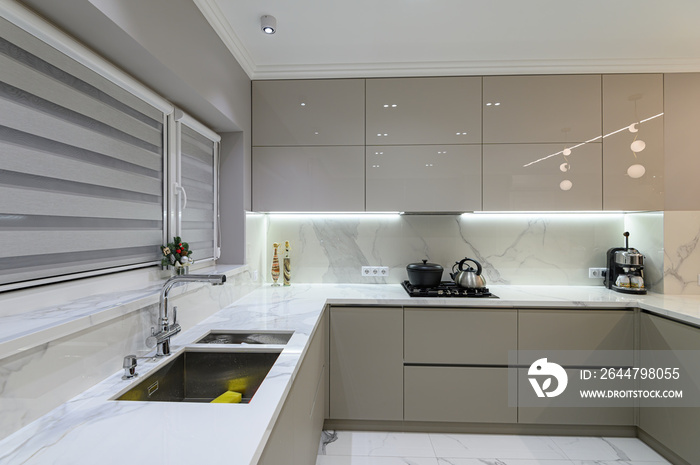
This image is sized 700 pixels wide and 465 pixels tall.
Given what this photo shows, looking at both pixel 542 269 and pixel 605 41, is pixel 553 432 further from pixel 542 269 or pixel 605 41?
pixel 605 41

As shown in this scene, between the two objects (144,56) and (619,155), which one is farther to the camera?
(619,155)

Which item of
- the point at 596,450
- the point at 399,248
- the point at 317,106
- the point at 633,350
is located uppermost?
the point at 317,106

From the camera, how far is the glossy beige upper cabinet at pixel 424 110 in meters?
2.34

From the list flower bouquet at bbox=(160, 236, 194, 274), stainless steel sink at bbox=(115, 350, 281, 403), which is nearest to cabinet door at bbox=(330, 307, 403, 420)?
stainless steel sink at bbox=(115, 350, 281, 403)

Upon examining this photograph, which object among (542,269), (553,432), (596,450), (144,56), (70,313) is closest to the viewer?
(70,313)

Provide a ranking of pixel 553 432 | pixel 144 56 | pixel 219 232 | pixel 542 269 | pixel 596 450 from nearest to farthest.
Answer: pixel 144 56
pixel 596 450
pixel 553 432
pixel 219 232
pixel 542 269

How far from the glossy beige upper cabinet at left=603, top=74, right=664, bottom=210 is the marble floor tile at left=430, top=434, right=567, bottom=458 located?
166 cm

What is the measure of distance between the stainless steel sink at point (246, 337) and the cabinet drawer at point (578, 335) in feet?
5.02

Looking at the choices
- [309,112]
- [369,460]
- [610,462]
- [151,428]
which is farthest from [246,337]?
[610,462]

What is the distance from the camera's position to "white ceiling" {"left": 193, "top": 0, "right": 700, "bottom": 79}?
1726 millimetres

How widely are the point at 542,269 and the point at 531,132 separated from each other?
1098 millimetres

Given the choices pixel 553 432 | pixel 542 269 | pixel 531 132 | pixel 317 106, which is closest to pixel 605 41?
pixel 531 132

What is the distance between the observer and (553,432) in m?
2.12

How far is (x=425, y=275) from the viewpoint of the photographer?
2336mm
